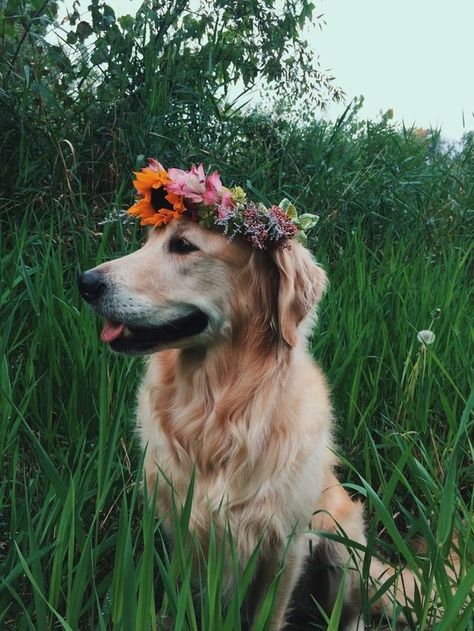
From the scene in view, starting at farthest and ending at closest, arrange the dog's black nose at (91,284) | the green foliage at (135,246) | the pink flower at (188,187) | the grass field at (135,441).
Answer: the pink flower at (188,187) → the dog's black nose at (91,284) → the green foliage at (135,246) → the grass field at (135,441)

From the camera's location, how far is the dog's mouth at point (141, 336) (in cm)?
195

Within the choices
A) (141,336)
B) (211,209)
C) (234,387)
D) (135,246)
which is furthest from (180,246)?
(135,246)

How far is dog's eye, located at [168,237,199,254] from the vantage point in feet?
6.68

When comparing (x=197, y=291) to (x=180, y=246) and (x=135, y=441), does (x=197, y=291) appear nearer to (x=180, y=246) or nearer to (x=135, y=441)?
(x=180, y=246)

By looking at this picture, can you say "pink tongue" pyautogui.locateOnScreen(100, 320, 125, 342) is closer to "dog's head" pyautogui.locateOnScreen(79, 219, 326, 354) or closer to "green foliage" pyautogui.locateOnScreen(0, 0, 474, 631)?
Result: "dog's head" pyautogui.locateOnScreen(79, 219, 326, 354)

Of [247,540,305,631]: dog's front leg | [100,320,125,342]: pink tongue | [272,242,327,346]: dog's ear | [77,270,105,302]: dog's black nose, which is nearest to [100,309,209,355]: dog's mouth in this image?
[100,320,125,342]: pink tongue

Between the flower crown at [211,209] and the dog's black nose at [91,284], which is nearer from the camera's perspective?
the dog's black nose at [91,284]

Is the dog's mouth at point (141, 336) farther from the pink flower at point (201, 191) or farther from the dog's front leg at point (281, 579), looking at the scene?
the dog's front leg at point (281, 579)

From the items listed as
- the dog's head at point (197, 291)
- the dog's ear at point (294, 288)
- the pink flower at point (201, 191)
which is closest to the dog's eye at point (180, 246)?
the dog's head at point (197, 291)

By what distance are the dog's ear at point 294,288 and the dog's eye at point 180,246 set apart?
27cm

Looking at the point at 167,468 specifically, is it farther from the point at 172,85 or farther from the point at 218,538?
the point at 172,85

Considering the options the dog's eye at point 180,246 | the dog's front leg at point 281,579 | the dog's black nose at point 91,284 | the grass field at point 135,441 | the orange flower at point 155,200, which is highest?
the orange flower at point 155,200

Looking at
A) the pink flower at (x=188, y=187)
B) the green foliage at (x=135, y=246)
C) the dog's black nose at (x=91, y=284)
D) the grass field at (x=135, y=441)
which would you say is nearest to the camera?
the grass field at (x=135, y=441)

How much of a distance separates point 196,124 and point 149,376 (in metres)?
1.95
